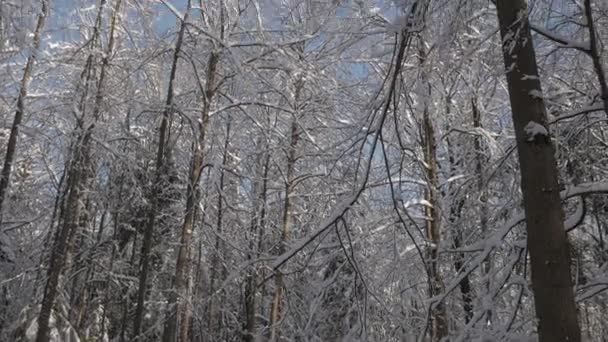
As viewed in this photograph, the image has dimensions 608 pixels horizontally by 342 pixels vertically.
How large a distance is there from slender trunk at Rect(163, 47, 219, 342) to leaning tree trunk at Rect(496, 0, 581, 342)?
5.10m

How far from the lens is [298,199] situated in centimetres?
1074

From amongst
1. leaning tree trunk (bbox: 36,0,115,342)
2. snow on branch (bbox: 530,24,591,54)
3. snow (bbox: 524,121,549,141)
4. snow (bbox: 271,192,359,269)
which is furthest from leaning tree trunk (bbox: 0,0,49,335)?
snow (bbox: 524,121,549,141)

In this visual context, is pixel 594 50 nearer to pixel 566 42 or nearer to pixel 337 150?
pixel 566 42

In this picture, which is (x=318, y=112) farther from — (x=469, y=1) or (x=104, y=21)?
(x=469, y=1)

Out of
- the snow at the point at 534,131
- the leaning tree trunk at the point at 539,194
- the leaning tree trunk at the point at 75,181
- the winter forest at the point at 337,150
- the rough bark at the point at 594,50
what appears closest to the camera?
the leaning tree trunk at the point at 539,194

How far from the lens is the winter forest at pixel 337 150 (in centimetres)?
283

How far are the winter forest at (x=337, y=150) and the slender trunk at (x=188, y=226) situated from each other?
0.03 meters

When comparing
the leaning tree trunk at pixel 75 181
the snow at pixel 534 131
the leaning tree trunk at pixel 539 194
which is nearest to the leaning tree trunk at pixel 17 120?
the leaning tree trunk at pixel 75 181

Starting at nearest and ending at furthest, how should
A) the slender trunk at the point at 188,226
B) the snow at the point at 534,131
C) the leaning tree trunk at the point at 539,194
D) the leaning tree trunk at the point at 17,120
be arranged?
the leaning tree trunk at the point at 539,194, the snow at the point at 534,131, the slender trunk at the point at 188,226, the leaning tree trunk at the point at 17,120

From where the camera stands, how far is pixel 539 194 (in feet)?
6.72

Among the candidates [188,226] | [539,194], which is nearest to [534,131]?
[539,194]

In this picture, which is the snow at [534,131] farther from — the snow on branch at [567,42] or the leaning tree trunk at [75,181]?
the leaning tree trunk at [75,181]

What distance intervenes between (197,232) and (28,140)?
3700mm

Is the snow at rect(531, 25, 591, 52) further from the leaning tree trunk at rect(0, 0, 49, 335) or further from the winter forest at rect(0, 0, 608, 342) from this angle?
the leaning tree trunk at rect(0, 0, 49, 335)
